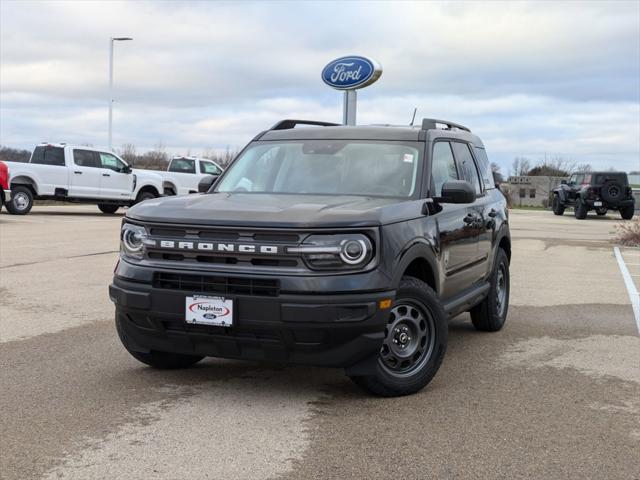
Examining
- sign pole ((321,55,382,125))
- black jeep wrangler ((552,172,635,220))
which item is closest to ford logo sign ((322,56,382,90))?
sign pole ((321,55,382,125))

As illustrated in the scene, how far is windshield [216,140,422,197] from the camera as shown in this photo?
18.0 feet

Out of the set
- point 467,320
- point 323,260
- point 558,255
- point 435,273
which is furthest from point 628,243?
point 323,260

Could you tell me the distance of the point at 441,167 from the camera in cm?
594

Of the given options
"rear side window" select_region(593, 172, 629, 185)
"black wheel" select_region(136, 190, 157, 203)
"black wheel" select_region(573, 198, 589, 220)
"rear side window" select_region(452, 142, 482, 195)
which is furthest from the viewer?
"black wheel" select_region(573, 198, 589, 220)

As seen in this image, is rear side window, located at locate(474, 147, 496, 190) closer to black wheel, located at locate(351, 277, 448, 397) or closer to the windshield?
the windshield

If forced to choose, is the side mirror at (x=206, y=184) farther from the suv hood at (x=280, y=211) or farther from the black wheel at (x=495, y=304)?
the black wheel at (x=495, y=304)

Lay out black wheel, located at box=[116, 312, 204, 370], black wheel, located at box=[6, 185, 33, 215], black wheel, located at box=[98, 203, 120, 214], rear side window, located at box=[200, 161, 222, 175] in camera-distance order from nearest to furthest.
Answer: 1. black wheel, located at box=[116, 312, 204, 370]
2. black wheel, located at box=[6, 185, 33, 215]
3. black wheel, located at box=[98, 203, 120, 214]
4. rear side window, located at box=[200, 161, 222, 175]

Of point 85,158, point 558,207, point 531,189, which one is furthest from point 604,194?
point 531,189

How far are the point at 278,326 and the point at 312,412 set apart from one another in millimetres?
631

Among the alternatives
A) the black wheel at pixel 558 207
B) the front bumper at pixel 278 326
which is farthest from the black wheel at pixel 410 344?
the black wheel at pixel 558 207

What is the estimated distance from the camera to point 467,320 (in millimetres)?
7887

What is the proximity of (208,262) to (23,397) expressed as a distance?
4.90 feet

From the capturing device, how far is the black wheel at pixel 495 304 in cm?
702

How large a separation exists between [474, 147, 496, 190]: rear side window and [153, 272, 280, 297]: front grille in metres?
3.47
